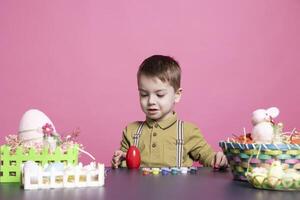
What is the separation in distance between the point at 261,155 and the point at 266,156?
0.4 inches

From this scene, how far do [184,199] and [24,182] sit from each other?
11.8 inches

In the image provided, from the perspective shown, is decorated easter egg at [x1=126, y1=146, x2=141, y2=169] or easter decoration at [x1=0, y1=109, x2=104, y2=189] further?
decorated easter egg at [x1=126, y1=146, x2=141, y2=169]

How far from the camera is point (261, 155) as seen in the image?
1.07 metres

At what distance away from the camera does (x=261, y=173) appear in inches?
40.2

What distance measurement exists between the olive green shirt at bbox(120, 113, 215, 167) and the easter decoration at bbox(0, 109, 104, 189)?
0.57 meters

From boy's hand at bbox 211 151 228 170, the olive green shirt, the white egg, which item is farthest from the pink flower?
the olive green shirt

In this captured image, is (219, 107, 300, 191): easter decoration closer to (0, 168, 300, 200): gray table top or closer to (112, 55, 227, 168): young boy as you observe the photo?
(0, 168, 300, 200): gray table top

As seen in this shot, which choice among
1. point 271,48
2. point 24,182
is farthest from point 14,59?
point 24,182

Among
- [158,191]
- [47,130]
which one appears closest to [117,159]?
[47,130]

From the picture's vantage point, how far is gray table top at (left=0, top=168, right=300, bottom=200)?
0.92m

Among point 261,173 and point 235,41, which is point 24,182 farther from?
point 235,41

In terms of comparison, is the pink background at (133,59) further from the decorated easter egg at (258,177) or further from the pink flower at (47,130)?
the decorated easter egg at (258,177)

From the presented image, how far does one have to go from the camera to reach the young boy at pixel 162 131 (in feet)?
5.70

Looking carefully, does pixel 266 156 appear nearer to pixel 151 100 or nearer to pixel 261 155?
pixel 261 155
